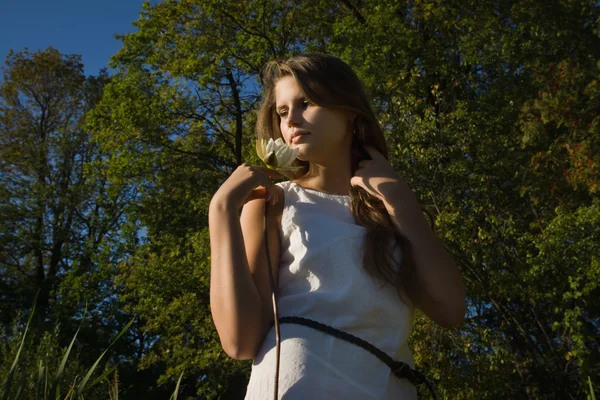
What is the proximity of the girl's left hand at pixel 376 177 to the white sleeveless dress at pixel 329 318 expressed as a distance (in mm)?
111

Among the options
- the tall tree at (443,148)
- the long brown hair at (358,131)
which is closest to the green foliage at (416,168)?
the tall tree at (443,148)

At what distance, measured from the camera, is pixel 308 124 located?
1.81m

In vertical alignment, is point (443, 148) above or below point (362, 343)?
above

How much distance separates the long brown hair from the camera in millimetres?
1609

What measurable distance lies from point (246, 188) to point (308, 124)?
0.31m

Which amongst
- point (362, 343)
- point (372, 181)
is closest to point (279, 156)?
point (372, 181)

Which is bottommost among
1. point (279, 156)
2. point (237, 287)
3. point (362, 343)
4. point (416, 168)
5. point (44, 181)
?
point (362, 343)

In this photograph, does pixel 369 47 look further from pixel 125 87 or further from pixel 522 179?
pixel 125 87

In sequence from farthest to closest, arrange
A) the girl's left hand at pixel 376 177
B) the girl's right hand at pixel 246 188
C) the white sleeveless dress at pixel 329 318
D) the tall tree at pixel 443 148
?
the tall tree at pixel 443 148 < the girl's left hand at pixel 376 177 < the girl's right hand at pixel 246 188 < the white sleeveless dress at pixel 329 318

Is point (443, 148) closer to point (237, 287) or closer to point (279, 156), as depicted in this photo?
point (279, 156)

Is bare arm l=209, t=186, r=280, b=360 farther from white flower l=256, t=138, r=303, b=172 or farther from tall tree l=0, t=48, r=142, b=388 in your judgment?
tall tree l=0, t=48, r=142, b=388

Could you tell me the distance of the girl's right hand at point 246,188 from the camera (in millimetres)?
1593

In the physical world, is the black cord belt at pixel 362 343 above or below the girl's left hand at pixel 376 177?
below

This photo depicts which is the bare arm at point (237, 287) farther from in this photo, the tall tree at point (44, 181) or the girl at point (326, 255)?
the tall tree at point (44, 181)
